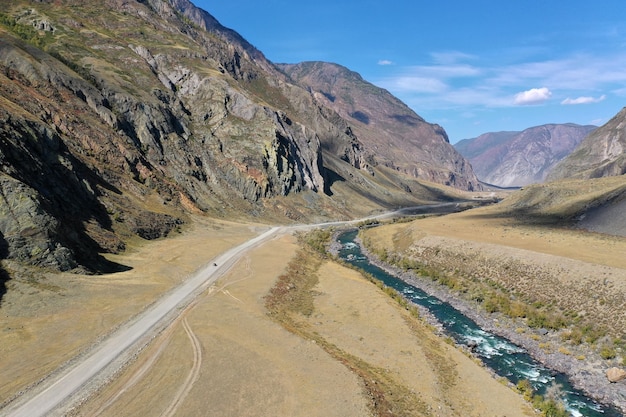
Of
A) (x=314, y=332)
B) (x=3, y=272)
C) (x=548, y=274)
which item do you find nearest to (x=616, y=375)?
(x=548, y=274)

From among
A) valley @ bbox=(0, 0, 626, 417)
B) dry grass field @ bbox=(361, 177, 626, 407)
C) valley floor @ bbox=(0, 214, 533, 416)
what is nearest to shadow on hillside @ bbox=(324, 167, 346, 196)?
valley @ bbox=(0, 0, 626, 417)

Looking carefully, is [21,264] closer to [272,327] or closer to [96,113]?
[272,327]

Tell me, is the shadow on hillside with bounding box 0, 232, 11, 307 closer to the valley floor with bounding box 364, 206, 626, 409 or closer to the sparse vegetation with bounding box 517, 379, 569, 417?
the sparse vegetation with bounding box 517, 379, 569, 417

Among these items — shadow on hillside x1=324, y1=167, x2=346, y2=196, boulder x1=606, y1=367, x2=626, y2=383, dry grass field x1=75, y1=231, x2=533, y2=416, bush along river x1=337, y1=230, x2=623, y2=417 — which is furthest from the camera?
shadow on hillside x1=324, y1=167, x2=346, y2=196

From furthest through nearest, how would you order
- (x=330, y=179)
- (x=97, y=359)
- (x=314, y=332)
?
1. (x=330, y=179)
2. (x=314, y=332)
3. (x=97, y=359)

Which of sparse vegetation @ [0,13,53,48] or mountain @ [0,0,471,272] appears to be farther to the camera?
sparse vegetation @ [0,13,53,48]

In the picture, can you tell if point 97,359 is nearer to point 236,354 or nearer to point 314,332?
point 236,354

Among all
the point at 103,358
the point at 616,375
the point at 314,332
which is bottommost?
the point at 616,375
